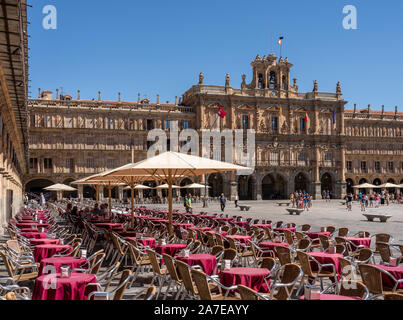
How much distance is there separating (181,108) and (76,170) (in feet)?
48.9

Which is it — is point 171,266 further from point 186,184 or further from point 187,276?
point 186,184

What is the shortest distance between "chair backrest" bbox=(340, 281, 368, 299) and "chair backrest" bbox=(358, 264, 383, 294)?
42cm

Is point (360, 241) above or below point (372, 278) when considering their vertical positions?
below

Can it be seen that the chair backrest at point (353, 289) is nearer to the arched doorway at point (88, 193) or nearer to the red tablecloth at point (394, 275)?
the red tablecloth at point (394, 275)

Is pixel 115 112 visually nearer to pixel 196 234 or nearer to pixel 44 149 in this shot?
pixel 44 149

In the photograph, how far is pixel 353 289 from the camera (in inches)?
216

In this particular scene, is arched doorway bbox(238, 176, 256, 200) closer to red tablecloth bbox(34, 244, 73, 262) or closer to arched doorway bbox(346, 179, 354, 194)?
arched doorway bbox(346, 179, 354, 194)

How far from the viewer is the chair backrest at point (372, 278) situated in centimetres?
573

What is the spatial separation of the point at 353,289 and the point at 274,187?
177 ft

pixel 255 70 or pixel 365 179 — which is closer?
pixel 255 70

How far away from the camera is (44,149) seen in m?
48.4

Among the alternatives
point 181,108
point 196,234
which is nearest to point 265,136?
point 181,108

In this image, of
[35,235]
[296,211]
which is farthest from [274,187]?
[35,235]

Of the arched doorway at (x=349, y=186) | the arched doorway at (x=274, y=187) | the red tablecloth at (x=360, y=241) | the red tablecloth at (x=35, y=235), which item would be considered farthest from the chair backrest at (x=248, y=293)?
the arched doorway at (x=349, y=186)
